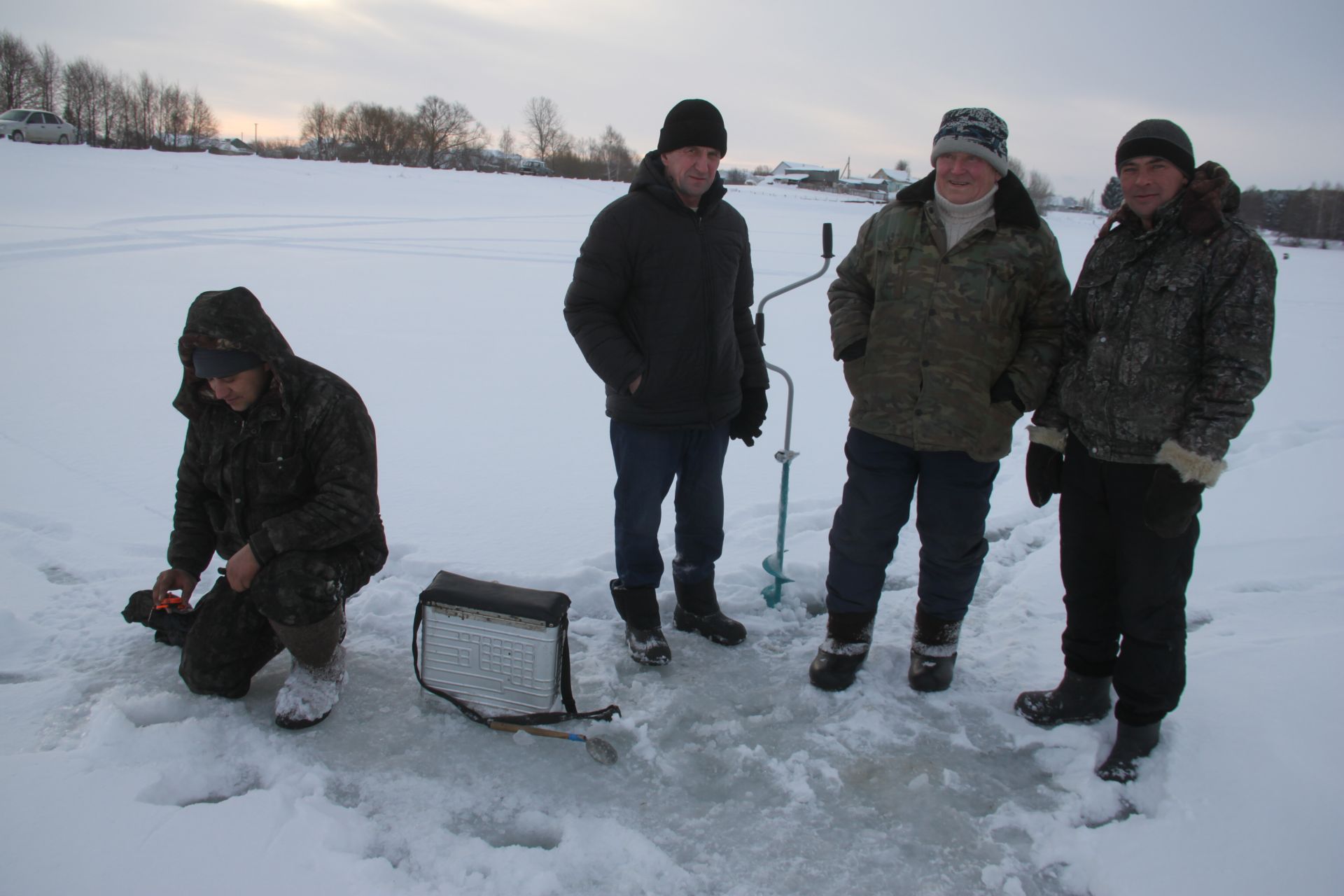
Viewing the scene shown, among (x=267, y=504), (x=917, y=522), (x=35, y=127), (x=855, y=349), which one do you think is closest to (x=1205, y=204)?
(x=855, y=349)

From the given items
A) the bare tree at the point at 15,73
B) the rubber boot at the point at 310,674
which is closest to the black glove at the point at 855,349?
A: the rubber boot at the point at 310,674

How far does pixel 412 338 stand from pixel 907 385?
5761 mm

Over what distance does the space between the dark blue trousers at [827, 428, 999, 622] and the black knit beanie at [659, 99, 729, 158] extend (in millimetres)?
1070

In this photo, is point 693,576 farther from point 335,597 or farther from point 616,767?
point 335,597

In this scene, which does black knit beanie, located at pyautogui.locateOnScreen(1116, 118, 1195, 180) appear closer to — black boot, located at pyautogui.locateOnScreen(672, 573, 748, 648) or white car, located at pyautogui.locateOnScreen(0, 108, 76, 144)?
black boot, located at pyautogui.locateOnScreen(672, 573, 748, 648)

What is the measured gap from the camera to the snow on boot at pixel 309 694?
2.37 metres

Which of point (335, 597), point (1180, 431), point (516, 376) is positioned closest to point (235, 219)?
point (516, 376)

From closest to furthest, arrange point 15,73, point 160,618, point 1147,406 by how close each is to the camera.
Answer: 1. point 1147,406
2. point 160,618
3. point 15,73

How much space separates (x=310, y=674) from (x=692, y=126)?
2082mm

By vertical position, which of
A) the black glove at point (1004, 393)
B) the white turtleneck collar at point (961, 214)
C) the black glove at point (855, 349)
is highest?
the white turtleneck collar at point (961, 214)

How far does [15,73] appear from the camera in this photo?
139 ft

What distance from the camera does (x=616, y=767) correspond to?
2.30 meters

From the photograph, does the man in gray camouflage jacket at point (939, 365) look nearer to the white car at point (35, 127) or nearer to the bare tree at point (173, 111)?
the white car at point (35, 127)

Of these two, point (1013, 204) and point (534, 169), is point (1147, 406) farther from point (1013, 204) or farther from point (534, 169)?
point (534, 169)
